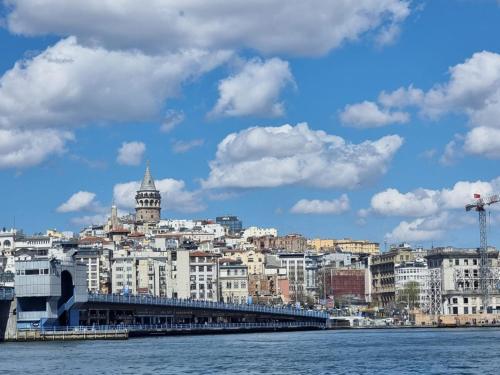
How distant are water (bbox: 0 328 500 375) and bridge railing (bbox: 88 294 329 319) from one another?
14.7 metres

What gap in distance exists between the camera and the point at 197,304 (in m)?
149

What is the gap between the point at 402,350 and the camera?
10044cm

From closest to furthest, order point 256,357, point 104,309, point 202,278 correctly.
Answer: point 256,357, point 104,309, point 202,278

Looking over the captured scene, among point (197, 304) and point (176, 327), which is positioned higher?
point (197, 304)

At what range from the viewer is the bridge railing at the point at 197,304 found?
438 feet

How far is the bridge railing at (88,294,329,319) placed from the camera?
133 meters

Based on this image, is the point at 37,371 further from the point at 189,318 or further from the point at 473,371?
the point at 189,318

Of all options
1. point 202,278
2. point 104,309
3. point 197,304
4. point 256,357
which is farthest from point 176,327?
point 202,278

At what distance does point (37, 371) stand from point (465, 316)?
11705cm

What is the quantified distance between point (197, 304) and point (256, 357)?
57.5 metres

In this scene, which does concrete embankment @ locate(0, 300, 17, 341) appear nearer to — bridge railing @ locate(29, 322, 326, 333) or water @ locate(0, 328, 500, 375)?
bridge railing @ locate(29, 322, 326, 333)

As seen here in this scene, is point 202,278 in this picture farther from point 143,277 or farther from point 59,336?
point 59,336

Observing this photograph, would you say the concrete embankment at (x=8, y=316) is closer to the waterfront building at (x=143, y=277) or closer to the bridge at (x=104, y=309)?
the bridge at (x=104, y=309)

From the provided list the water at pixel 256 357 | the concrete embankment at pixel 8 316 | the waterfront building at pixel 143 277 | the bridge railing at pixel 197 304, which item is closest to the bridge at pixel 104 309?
A: the bridge railing at pixel 197 304
